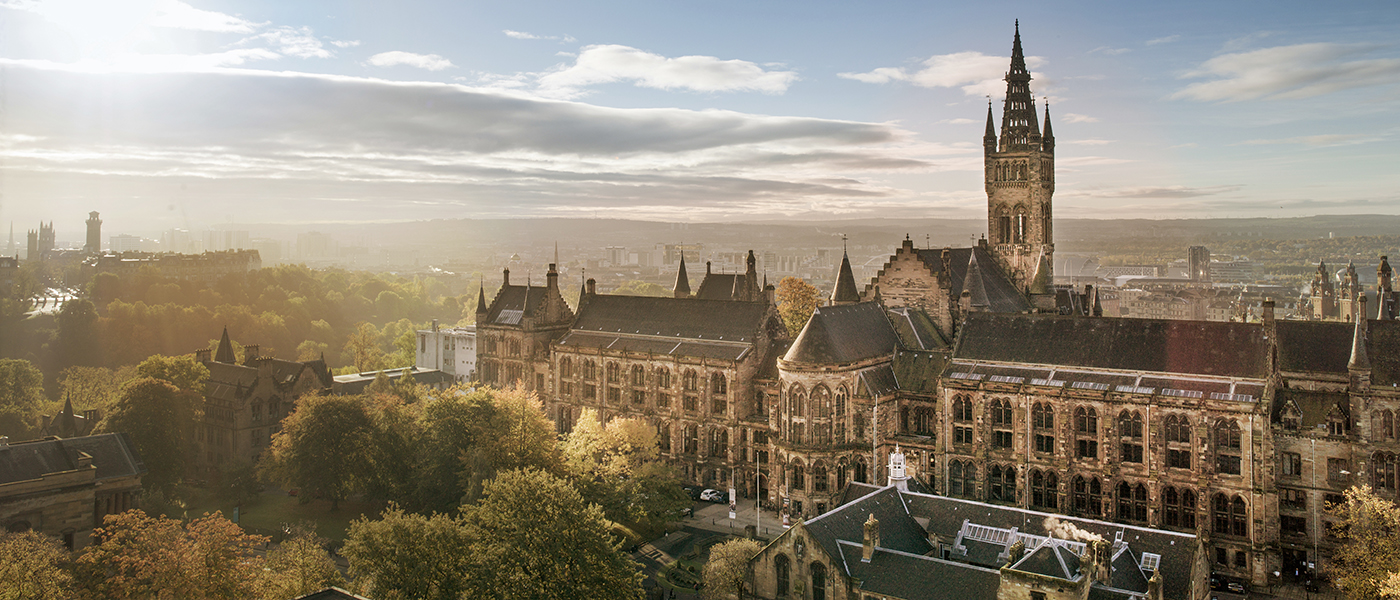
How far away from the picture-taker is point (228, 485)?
77.3 meters

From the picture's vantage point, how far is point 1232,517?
181 ft

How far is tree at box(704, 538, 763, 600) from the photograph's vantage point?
153ft

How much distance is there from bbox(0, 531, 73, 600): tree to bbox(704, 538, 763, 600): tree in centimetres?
3328

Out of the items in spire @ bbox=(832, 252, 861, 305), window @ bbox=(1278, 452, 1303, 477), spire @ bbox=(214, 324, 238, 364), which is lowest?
window @ bbox=(1278, 452, 1303, 477)

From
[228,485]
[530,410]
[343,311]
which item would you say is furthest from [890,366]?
[343,311]

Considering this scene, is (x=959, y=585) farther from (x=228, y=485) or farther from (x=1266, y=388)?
(x=228, y=485)

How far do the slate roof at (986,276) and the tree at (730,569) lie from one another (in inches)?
1493

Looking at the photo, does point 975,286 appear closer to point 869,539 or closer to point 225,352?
point 869,539

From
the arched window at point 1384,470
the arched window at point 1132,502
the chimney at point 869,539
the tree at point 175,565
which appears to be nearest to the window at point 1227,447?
the arched window at point 1132,502

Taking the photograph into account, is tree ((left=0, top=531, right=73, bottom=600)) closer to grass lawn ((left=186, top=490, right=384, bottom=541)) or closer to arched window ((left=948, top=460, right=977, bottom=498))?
grass lawn ((left=186, top=490, right=384, bottom=541))

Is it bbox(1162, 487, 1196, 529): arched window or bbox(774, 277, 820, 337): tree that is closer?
bbox(1162, 487, 1196, 529): arched window

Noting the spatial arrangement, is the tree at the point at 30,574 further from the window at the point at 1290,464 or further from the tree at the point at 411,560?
the window at the point at 1290,464

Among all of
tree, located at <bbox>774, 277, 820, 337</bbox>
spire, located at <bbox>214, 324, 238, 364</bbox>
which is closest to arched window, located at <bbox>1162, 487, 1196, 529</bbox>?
tree, located at <bbox>774, 277, 820, 337</bbox>

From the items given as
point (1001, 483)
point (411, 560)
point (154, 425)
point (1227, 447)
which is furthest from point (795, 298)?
point (411, 560)
